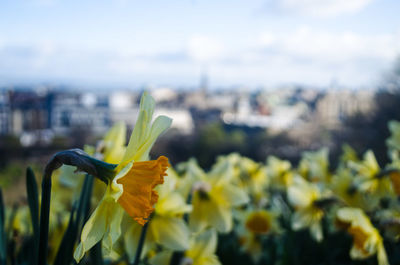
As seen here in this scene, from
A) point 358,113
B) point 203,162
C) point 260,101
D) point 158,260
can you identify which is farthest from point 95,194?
point 260,101

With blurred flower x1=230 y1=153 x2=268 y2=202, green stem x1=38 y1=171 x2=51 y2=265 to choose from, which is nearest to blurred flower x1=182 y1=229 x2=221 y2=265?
green stem x1=38 y1=171 x2=51 y2=265

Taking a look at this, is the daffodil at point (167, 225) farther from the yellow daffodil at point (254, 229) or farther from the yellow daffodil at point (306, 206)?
the yellow daffodil at point (254, 229)

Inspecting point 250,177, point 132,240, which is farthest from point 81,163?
point 250,177

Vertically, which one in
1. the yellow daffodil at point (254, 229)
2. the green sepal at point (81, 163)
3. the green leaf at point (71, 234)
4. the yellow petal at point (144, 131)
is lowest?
the yellow daffodil at point (254, 229)

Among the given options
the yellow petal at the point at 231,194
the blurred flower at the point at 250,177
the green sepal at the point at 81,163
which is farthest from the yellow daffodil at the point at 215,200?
the blurred flower at the point at 250,177

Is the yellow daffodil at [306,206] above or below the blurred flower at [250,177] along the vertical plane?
above

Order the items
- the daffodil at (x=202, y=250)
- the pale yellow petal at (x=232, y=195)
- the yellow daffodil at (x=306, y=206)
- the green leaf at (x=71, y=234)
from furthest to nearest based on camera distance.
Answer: the yellow daffodil at (x=306, y=206)
the pale yellow petal at (x=232, y=195)
the daffodil at (x=202, y=250)
the green leaf at (x=71, y=234)

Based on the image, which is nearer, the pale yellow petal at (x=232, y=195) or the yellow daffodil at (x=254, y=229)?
the pale yellow petal at (x=232, y=195)

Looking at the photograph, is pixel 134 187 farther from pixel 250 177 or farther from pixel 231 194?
pixel 250 177
